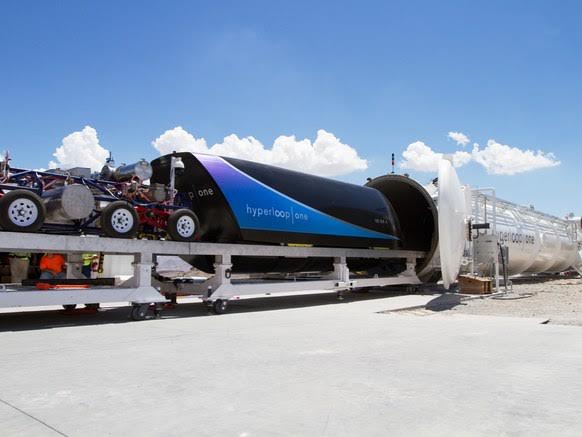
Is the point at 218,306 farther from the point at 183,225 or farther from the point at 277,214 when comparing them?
the point at 277,214

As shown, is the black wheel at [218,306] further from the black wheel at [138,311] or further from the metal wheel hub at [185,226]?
the black wheel at [138,311]

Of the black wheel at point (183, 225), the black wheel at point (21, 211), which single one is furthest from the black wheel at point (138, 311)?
the black wheel at point (21, 211)

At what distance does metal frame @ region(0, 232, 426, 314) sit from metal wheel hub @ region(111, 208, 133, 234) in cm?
22

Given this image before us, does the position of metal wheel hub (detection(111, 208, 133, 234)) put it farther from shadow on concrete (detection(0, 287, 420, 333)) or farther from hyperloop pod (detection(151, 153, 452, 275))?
hyperloop pod (detection(151, 153, 452, 275))

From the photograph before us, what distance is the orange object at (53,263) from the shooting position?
36.9 ft

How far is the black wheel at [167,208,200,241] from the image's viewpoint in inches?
395

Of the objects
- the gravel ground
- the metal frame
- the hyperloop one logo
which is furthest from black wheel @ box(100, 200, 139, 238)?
the gravel ground

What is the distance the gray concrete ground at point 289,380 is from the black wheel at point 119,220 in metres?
1.66

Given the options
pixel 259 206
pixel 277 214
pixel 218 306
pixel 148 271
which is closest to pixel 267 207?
pixel 259 206

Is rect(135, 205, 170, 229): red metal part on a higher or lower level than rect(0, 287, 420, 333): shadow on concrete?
higher

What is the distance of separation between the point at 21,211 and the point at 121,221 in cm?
171

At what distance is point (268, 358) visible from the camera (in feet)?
18.9

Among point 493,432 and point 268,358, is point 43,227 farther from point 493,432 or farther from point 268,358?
point 493,432

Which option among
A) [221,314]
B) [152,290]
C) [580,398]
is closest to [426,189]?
[221,314]
